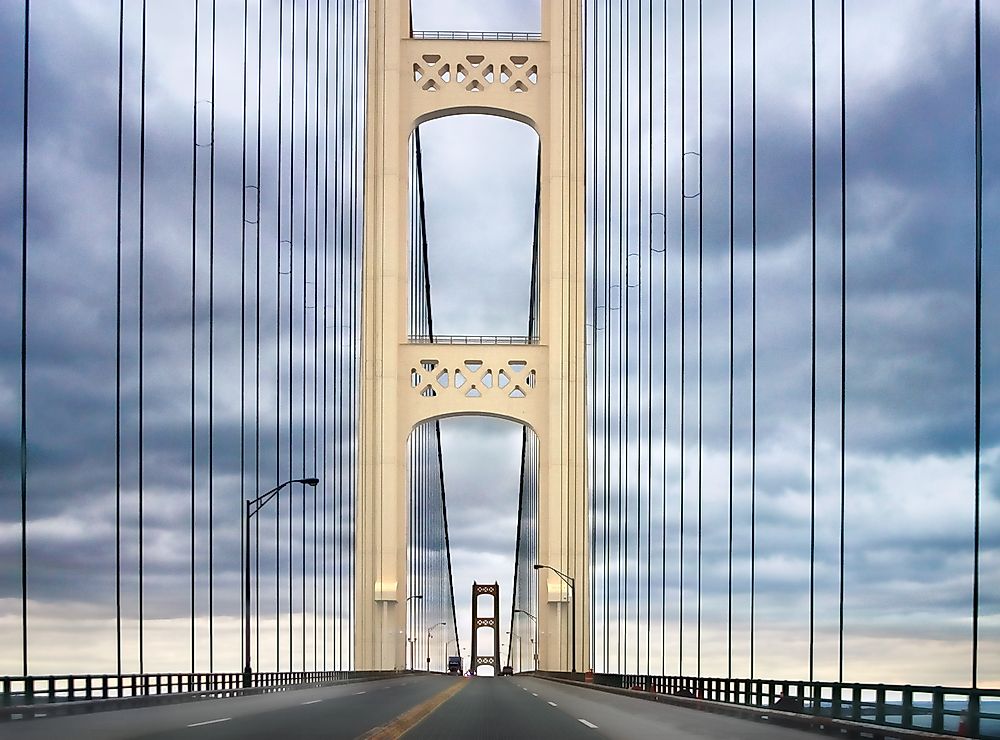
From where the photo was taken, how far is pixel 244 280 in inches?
1257

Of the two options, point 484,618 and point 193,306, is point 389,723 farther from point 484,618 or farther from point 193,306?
point 484,618

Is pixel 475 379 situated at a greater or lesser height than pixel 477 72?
lesser

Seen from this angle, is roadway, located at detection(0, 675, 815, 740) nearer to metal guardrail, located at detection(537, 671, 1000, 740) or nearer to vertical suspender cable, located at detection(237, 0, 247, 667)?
metal guardrail, located at detection(537, 671, 1000, 740)

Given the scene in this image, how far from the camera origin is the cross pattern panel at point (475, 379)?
4959cm

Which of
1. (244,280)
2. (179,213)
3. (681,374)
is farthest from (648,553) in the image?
(179,213)

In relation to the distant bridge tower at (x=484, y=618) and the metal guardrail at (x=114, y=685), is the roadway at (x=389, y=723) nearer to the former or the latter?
the metal guardrail at (x=114, y=685)

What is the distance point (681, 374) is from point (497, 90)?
22858 millimetres

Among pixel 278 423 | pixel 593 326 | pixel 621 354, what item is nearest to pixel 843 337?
pixel 278 423

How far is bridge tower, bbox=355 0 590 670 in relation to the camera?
4869 centimetres

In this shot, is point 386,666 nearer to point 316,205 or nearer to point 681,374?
point 316,205

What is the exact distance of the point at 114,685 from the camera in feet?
73.8

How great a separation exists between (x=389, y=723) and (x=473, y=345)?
3465 centimetres

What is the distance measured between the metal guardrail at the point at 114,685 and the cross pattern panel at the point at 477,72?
72.2ft

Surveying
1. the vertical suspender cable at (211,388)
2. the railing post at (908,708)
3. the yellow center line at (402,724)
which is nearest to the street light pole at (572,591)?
the vertical suspender cable at (211,388)
